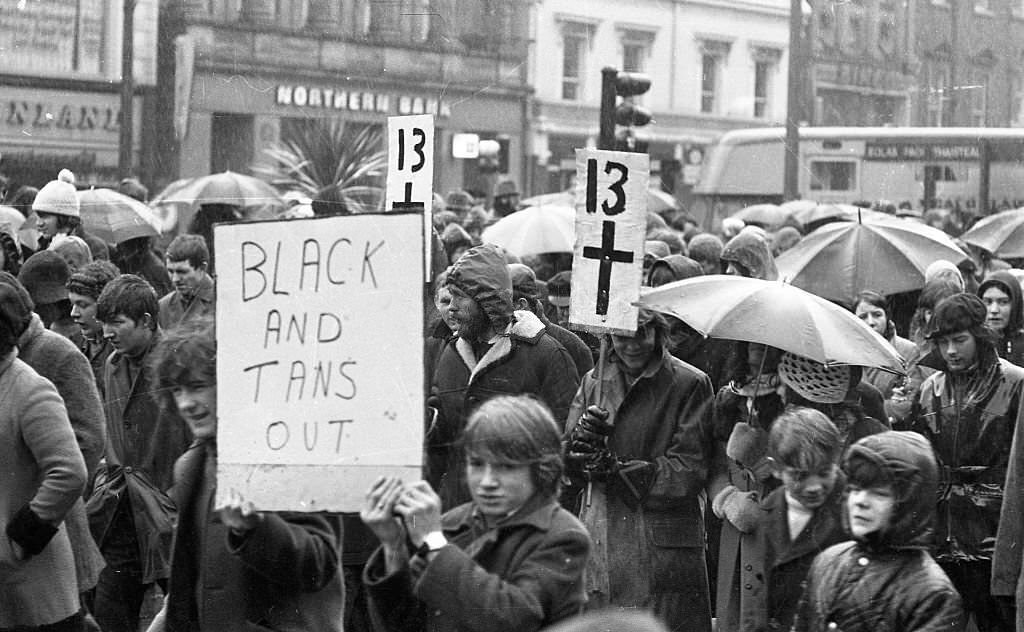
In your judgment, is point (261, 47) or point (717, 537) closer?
point (717, 537)

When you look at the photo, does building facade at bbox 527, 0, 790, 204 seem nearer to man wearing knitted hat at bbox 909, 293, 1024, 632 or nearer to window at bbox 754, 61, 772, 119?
window at bbox 754, 61, 772, 119

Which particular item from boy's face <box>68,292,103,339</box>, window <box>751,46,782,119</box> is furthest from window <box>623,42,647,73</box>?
boy's face <box>68,292,103,339</box>

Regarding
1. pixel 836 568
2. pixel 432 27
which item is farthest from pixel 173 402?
pixel 432 27

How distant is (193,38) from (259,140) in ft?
6.73

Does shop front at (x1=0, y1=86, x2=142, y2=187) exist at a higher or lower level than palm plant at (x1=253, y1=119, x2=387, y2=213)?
higher

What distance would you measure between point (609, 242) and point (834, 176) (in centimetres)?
1977

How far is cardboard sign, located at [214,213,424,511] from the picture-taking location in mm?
3689

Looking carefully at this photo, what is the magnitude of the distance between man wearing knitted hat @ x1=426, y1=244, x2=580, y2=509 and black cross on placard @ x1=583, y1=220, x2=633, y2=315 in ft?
2.32

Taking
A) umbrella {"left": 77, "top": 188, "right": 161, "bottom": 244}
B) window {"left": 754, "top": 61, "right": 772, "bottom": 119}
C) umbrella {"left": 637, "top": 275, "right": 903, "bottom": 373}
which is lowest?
umbrella {"left": 637, "top": 275, "right": 903, "bottom": 373}

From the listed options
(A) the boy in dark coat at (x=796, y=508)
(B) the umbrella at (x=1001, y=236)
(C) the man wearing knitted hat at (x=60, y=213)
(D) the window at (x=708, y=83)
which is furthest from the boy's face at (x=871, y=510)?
(D) the window at (x=708, y=83)

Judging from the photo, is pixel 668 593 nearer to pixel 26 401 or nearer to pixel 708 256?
pixel 26 401

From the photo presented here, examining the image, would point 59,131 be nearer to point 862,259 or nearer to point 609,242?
point 862,259

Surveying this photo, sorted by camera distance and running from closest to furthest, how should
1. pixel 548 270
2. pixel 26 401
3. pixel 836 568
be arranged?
pixel 836 568
pixel 26 401
pixel 548 270

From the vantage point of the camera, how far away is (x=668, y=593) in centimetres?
572
